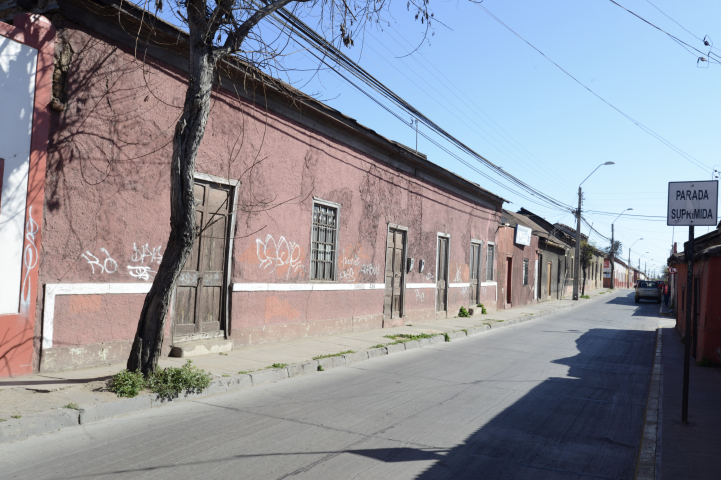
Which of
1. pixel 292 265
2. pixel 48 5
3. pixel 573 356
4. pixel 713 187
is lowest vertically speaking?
pixel 573 356

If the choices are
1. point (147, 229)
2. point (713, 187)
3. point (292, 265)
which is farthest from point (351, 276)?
point (713, 187)

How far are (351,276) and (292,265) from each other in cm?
257

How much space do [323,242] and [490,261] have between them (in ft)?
44.7

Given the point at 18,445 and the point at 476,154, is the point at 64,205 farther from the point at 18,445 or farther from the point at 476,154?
the point at 476,154

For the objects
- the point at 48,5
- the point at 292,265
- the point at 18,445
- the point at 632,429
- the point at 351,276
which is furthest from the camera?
the point at 351,276

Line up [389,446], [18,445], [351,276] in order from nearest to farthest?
1. [18,445]
2. [389,446]
3. [351,276]

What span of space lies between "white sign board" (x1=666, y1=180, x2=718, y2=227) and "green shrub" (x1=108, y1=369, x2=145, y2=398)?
6501mm

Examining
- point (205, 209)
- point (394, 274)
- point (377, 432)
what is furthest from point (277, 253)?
point (377, 432)

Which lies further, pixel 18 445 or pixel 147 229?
pixel 147 229

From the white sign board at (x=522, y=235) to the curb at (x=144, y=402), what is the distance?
17234 millimetres

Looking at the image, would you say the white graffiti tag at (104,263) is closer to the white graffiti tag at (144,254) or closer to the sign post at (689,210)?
the white graffiti tag at (144,254)

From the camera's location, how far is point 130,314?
8133 millimetres

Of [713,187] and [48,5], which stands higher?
[48,5]

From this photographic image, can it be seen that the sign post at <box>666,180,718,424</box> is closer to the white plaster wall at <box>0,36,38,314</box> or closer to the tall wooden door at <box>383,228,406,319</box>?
the white plaster wall at <box>0,36,38,314</box>
